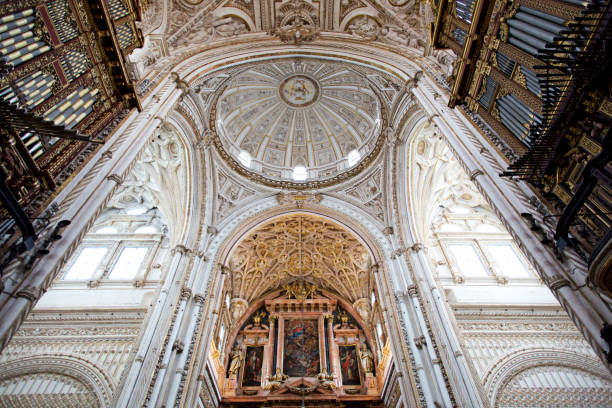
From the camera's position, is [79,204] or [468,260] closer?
[79,204]

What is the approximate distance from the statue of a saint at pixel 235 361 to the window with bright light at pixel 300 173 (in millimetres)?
10719

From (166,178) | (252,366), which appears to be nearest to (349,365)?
(252,366)

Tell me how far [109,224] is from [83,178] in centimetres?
1282

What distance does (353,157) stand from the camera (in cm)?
2014

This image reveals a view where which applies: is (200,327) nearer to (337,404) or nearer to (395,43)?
(337,404)

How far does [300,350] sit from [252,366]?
283cm

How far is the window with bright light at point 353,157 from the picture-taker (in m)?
19.8

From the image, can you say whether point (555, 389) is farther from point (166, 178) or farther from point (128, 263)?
point (166, 178)

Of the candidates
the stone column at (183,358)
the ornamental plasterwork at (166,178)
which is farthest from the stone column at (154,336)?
the ornamental plasterwork at (166,178)

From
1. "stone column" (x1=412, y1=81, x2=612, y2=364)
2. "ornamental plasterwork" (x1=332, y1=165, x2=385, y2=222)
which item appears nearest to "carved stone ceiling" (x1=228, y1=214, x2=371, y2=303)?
"ornamental plasterwork" (x1=332, y1=165, x2=385, y2=222)

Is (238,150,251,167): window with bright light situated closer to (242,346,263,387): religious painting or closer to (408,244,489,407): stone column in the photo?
(242,346,263,387): religious painting

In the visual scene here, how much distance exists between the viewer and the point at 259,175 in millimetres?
18391

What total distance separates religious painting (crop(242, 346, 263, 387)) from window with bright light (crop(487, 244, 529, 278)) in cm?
1356

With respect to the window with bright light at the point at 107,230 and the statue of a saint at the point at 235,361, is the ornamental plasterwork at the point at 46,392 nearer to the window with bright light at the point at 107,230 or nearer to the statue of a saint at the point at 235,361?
the window with bright light at the point at 107,230
